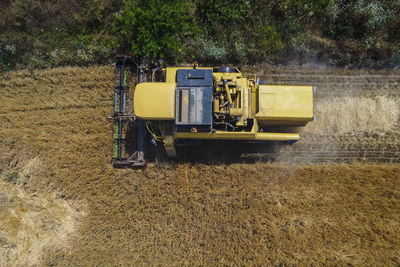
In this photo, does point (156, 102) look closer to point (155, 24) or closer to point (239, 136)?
point (239, 136)

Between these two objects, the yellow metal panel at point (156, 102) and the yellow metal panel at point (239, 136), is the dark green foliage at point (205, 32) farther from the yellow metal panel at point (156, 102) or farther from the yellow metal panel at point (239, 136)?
the yellow metal panel at point (239, 136)

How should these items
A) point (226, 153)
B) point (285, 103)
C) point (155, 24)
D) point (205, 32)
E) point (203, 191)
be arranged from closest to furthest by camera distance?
point (285, 103)
point (155, 24)
point (203, 191)
point (226, 153)
point (205, 32)

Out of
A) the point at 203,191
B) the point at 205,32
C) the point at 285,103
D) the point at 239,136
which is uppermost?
the point at 205,32

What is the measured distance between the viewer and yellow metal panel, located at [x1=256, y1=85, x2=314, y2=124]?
8023 millimetres

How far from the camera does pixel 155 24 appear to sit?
9.02 meters

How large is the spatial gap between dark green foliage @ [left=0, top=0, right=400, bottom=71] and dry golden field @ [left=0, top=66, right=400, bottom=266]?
805 millimetres

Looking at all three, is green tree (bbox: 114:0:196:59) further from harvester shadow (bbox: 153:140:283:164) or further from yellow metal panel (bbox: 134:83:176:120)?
harvester shadow (bbox: 153:140:283:164)

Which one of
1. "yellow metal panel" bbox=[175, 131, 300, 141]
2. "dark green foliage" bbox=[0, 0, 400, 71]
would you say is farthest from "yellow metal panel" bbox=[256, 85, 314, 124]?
"dark green foliage" bbox=[0, 0, 400, 71]

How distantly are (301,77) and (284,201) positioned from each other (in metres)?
4.88

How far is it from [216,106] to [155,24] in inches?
147

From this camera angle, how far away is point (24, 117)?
34.1 ft

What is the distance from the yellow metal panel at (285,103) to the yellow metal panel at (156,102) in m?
2.76

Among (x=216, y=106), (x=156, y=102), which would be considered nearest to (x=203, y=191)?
(x=216, y=106)

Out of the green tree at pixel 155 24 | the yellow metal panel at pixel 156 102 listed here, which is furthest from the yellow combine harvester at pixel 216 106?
the green tree at pixel 155 24
